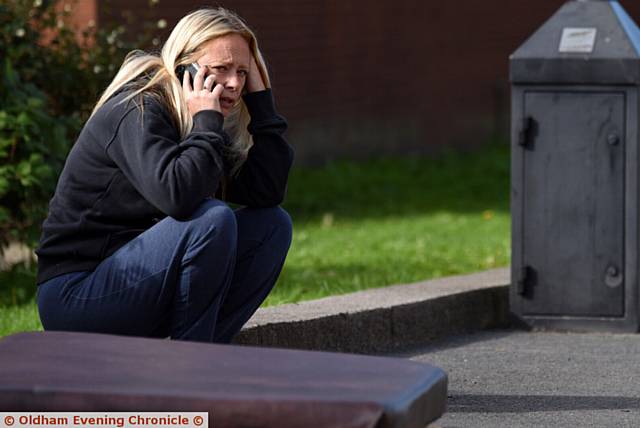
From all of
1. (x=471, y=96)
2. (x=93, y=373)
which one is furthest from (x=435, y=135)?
(x=93, y=373)

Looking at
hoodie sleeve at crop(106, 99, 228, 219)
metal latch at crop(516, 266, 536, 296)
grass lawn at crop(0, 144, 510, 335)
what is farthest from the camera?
grass lawn at crop(0, 144, 510, 335)

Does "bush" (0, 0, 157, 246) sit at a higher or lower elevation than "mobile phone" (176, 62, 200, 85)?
lower

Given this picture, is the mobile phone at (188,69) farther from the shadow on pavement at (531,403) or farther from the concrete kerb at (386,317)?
the shadow on pavement at (531,403)

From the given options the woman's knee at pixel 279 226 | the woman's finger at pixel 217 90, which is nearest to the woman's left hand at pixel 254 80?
the woman's finger at pixel 217 90

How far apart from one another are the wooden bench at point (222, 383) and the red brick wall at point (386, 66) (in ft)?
23.5

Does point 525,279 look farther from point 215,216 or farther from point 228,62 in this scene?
point 215,216

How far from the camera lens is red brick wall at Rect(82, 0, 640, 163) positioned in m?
12.1

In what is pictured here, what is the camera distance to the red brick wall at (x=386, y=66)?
1213 cm

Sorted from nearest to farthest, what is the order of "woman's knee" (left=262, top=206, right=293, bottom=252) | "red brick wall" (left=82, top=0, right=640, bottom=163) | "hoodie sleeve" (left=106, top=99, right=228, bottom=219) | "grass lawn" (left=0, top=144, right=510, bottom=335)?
"hoodie sleeve" (left=106, top=99, right=228, bottom=219), "woman's knee" (left=262, top=206, right=293, bottom=252), "grass lawn" (left=0, top=144, right=510, bottom=335), "red brick wall" (left=82, top=0, right=640, bottom=163)

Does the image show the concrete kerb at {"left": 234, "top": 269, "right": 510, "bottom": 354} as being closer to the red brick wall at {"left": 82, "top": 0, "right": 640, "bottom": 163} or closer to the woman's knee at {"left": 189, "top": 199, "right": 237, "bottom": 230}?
the woman's knee at {"left": 189, "top": 199, "right": 237, "bottom": 230}

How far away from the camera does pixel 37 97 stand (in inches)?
258

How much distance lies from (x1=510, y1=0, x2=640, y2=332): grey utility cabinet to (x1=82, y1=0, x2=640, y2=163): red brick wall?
4789 mm

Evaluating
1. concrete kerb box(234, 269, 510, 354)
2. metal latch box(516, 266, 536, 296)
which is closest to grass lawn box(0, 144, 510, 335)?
concrete kerb box(234, 269, 510, 354)

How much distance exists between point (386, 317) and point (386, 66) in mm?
8429
